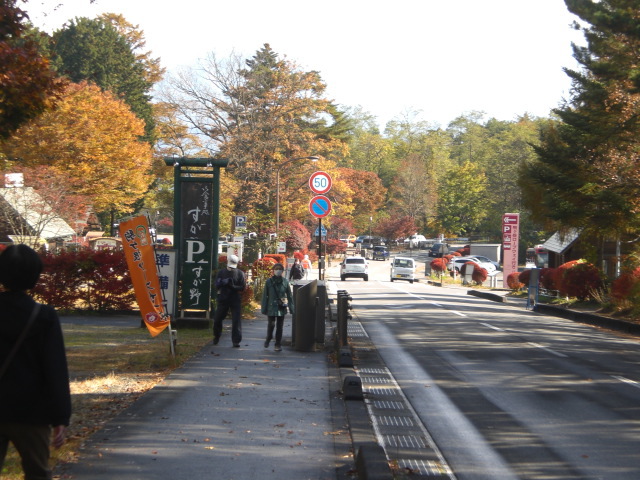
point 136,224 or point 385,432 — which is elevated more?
point 136,224

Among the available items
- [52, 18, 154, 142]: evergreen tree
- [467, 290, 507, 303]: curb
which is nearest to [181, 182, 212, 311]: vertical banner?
[467, 290, 507, 303]: curb

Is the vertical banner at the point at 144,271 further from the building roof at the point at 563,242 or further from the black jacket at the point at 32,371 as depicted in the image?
the building roof at the point at 563,242

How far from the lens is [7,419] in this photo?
12.7 feet

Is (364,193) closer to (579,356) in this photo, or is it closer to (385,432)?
(579,356)

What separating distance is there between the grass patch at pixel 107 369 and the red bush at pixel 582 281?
17378mm

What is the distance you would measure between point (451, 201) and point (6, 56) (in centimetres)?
8213

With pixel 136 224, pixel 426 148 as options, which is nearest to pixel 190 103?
pixel 136 224

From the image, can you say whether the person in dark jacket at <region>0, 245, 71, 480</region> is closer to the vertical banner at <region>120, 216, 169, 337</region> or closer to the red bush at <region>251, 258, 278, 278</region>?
the vertical banner at <region>120, 216, 169, 337</region>

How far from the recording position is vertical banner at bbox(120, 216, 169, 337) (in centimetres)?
1161

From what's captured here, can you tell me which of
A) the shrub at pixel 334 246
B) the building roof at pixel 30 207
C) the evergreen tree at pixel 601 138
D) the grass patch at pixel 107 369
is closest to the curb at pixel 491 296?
the evergreen tree at pixel 601 138

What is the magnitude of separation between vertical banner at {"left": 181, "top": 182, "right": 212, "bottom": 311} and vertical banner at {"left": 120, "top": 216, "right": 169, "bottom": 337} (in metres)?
4.28

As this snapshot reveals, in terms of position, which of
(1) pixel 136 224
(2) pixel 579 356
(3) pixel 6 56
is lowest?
(2) pixel 579 356

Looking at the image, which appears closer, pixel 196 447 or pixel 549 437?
pixel 196 447

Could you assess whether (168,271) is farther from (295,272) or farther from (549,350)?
(295,272)
